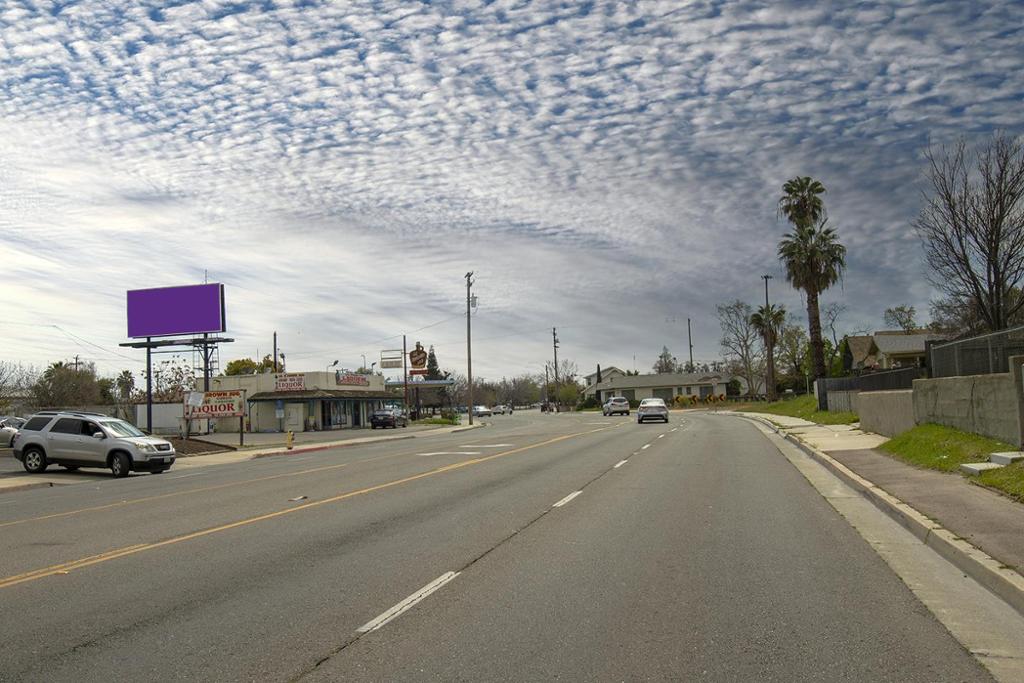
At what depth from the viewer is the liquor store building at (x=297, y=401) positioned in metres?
65.2

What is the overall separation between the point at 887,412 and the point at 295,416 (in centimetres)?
4807

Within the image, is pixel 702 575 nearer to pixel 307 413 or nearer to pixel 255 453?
pixel 255 453

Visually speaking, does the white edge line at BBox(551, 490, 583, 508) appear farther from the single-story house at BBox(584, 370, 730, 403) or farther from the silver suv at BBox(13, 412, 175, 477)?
Answer: the single-story house at BBox(584, 370, 730, 403)

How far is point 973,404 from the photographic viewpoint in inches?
703

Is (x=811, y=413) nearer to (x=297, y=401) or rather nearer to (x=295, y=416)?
(x=297, y=401)

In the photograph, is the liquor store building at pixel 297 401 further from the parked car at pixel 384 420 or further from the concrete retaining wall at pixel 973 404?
the concrete retaining wall at pixel 973 404

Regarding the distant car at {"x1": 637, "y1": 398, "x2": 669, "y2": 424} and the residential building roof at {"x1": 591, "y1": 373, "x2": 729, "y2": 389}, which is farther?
the residential building roof at {"x1": 591, "y1": 373, "x2": 729, "y2": 389}

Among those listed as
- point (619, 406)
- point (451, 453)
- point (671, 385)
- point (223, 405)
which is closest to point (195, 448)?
point (223, 405)

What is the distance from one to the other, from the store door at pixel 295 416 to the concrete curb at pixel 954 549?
54584mm

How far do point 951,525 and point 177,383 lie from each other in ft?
299

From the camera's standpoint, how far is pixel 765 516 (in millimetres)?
12125

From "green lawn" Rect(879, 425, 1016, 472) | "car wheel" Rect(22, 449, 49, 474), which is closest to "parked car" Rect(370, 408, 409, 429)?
"car wheel" Rect(22, 449, 49, 474)

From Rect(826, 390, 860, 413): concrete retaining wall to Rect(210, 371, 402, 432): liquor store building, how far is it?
3626cm

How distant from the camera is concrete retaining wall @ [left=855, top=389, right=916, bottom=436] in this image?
2366cm
